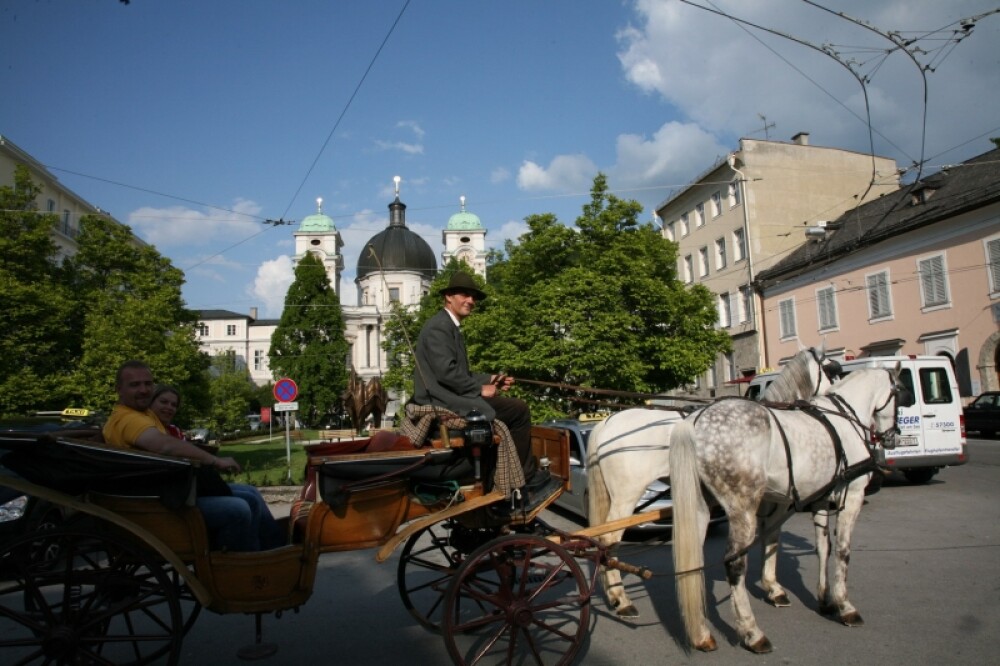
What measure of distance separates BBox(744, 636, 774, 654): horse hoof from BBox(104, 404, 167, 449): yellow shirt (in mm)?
4188

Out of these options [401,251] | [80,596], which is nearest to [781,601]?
[80,596]

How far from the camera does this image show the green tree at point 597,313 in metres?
18.2

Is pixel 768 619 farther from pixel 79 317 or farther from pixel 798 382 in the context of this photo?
pixel 79 317

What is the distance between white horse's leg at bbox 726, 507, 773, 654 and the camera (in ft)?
14.3

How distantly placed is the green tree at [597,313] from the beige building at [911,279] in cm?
678

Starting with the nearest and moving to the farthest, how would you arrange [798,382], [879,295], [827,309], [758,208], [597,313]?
[798,382], [597,313], [879,295], [827,309], [758,208]

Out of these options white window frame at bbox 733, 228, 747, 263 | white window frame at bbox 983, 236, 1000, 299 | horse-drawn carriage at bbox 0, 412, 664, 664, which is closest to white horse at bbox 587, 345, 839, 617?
horse-drawn carriage at bbox 0, 412, 664, 664

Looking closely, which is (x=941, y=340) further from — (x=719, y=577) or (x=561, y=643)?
(x=561, y=643)

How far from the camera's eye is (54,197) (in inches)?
1668

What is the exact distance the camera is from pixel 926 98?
1194 centimetres

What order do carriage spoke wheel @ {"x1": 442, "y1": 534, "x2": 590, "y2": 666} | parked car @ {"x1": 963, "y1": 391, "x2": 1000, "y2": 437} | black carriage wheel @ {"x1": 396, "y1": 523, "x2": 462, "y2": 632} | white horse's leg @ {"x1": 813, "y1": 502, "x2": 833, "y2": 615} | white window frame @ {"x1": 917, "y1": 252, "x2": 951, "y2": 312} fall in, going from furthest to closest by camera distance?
white window frame @ {"x1": 917, "y1": 252, "x2": 951, "y2": 312} → parked car @ {"x1": 963, "y1": 391, "x2": 1000, "y2": 437} → white horse's leg @ {"x1": 813, "y1": 502, "x2": 833, "y2": 615} → black carriage wheel @ {"x1": 396, "y1": 523, "x2": 462, "y2": 632} → carriage spoke wheel @ {"x1": 442, "y1": 534, "x2": 590, "y2": 666}

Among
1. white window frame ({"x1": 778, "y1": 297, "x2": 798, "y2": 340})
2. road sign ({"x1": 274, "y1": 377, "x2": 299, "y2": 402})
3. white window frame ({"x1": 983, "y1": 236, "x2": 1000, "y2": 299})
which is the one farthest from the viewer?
white window frame ({"x1": 778, "y1": 297, "x2": 798, "y2": 340})

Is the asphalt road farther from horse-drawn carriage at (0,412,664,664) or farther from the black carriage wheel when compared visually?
horse-drawn carriage at (0,412,664,664)

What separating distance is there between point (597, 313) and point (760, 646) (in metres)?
14.3
